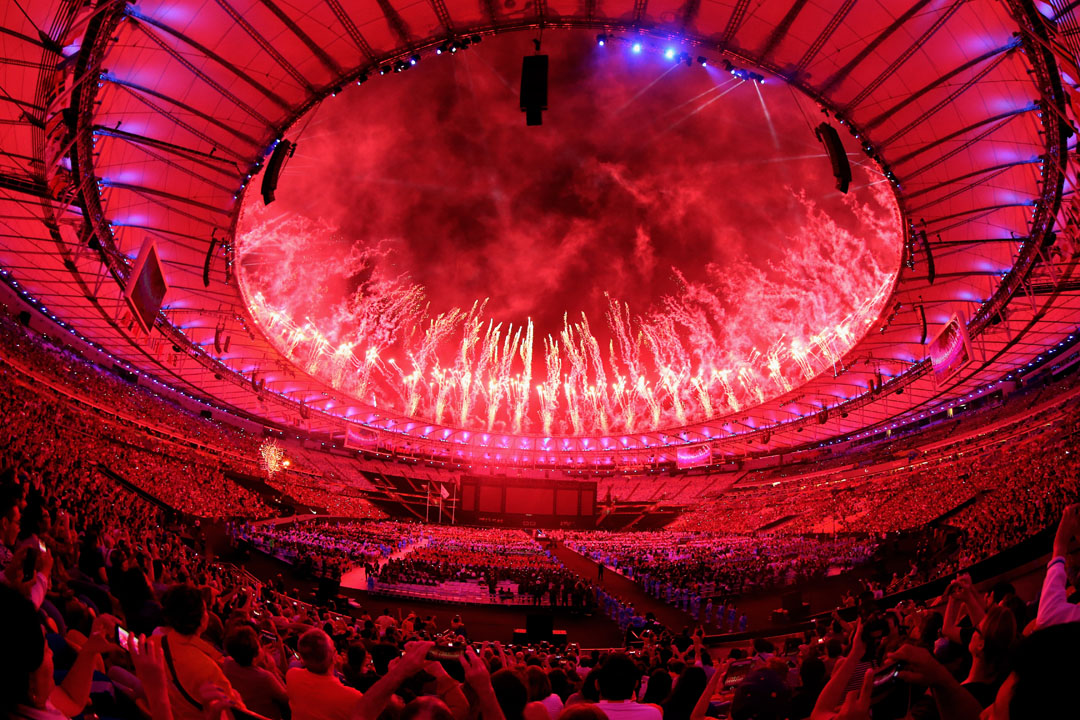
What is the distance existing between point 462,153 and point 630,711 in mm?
50503

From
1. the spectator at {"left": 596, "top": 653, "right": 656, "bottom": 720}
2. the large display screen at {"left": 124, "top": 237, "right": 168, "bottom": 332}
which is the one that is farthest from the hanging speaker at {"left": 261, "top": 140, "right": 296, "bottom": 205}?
the spectator at {"left": 596, "top": 653, "right": 656, "bottom": 720}

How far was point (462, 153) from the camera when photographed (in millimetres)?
49969

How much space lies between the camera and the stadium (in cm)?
343

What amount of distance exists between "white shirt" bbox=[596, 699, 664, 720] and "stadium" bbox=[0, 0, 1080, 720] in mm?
16

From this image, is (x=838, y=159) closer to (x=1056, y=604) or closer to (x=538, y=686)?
(x=1056, y=604)

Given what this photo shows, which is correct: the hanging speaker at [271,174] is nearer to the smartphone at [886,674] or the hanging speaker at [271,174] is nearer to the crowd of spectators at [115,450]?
the crowd of spectators at [115,450]

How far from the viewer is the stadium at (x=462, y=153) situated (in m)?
3.43

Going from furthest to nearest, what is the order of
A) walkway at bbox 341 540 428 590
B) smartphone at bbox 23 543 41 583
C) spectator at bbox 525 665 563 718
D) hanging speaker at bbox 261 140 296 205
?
walkway at bbox 341 540 428 590, hanging speaker at bbox 261 140 296 205, spectator at bbox 525 665 563 718, smartphone at bbox 23 543 41 583

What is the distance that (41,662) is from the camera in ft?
6.27

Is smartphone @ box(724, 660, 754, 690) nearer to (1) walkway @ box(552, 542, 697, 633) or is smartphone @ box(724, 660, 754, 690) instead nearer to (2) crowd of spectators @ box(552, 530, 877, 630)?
(2) crowd of spectators @ box(552, 530, 877, 630)

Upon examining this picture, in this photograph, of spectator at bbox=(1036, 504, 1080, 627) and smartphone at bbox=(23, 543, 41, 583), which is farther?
smartphone at bbox=(23, 543, 41, 583)

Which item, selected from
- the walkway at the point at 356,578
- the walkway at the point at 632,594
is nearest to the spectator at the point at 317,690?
the walkway at the point at 632,594

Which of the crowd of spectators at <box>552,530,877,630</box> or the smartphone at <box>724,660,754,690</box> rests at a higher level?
the crowd of spectators at <box>552,530,877,630</box>

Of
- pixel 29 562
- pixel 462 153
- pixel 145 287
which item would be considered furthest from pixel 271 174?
pixel 462 153
